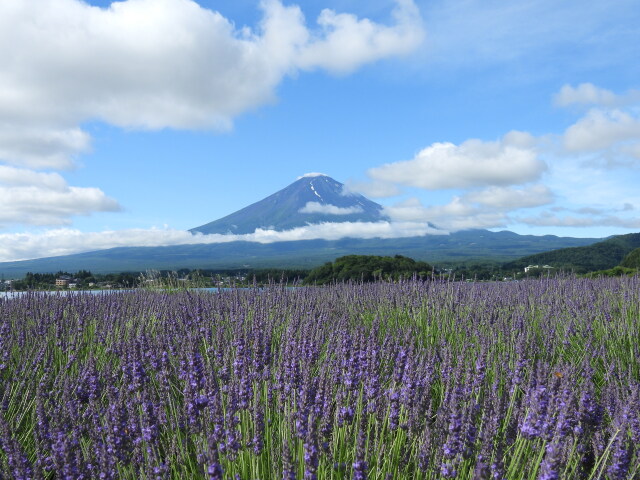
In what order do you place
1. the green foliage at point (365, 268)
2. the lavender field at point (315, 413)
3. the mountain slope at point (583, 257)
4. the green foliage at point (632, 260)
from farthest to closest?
the mountain slope at point (583, 257) < the green foliage at point (632, 260) < the green foliage at point (365, 268) < the lavender field at point (315, 413)

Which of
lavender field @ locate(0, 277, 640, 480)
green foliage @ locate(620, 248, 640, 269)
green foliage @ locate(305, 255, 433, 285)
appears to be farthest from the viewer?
green foliage @ locate(620, 248, 640, 269)

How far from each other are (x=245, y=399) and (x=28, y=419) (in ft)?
6.90

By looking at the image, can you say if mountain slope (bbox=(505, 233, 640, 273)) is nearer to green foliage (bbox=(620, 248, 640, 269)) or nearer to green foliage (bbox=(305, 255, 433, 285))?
green foliage (bbox=(620, 248, 640, 269))

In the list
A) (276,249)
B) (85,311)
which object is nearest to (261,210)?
(276,249)

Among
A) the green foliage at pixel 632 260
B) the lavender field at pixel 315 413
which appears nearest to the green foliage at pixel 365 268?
the green foliage at pixel 632 260

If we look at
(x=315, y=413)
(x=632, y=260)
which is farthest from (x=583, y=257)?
(x=315, y=413)

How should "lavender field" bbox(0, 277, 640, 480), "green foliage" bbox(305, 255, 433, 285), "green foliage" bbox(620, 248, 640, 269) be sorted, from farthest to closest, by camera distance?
1. "green foliage" bbox(620, 248, 640, 269)
2. "green foliage" bbox(305, 255, 433, 285)
3. "lavender field" bbox(0, 277, 640, 480)

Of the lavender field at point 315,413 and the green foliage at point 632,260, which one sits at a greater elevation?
the green foliage at point 632,260

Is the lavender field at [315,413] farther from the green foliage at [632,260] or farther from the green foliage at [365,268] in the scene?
the green foliage at [632,260]

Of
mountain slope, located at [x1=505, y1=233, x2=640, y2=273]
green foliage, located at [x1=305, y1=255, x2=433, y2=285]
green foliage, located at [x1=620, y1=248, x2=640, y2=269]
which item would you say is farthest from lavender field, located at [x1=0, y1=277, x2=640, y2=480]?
mountain slope, located at [x1=505, y1=233, x2=640, y2=273]

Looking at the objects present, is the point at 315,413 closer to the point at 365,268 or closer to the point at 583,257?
the point at 365,268

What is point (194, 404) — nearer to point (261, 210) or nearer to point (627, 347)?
point (627, 347)

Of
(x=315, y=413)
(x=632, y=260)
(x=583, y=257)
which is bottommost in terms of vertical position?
(x=315, y=413)

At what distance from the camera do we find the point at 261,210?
198875 millimetres
